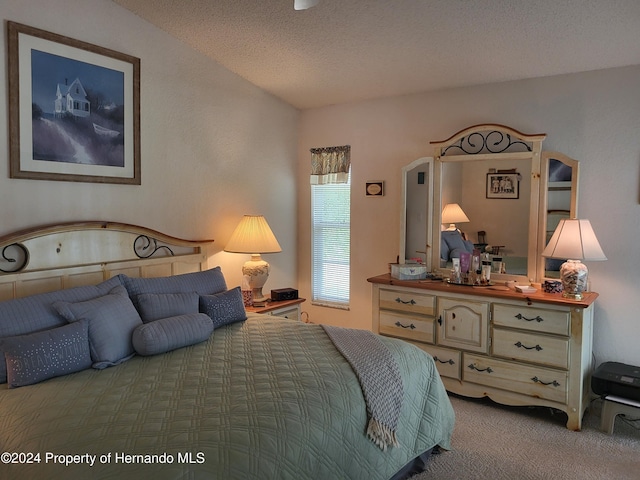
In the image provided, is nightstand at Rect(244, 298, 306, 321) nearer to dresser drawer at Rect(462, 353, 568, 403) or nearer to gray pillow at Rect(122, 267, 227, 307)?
gray pillow at Rect(122, 267, 227, 307)

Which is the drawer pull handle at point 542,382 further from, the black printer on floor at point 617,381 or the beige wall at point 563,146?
the beige wall at point 563,146

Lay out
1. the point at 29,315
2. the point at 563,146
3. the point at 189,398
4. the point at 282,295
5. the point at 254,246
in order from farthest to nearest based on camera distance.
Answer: the point at 282,295 < the point at 254,246 < the point at 563,146 < the point at 29,315 < the point at 189,398

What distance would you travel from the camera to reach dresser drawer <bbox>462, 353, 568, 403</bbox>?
303 cm

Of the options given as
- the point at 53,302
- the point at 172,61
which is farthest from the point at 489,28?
the point at 53,302

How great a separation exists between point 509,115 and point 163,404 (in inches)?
124

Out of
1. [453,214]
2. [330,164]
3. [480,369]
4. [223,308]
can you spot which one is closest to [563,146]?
[453,214]

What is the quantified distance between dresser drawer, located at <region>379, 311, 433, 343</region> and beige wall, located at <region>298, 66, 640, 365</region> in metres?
0.70

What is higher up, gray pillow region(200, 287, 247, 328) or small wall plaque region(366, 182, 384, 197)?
small wall plaque region(366, 182, 384, 197)

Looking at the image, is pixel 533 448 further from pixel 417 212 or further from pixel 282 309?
pixel 282 309

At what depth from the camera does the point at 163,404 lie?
186cm

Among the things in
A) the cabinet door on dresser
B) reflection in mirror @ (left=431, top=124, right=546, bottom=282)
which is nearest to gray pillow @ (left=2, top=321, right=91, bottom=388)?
the cabinet door on dresser

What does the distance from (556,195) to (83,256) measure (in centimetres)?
324

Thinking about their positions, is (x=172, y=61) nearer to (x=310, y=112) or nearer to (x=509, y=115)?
(x=310, y=112)

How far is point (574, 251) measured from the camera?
2965 millimetres
